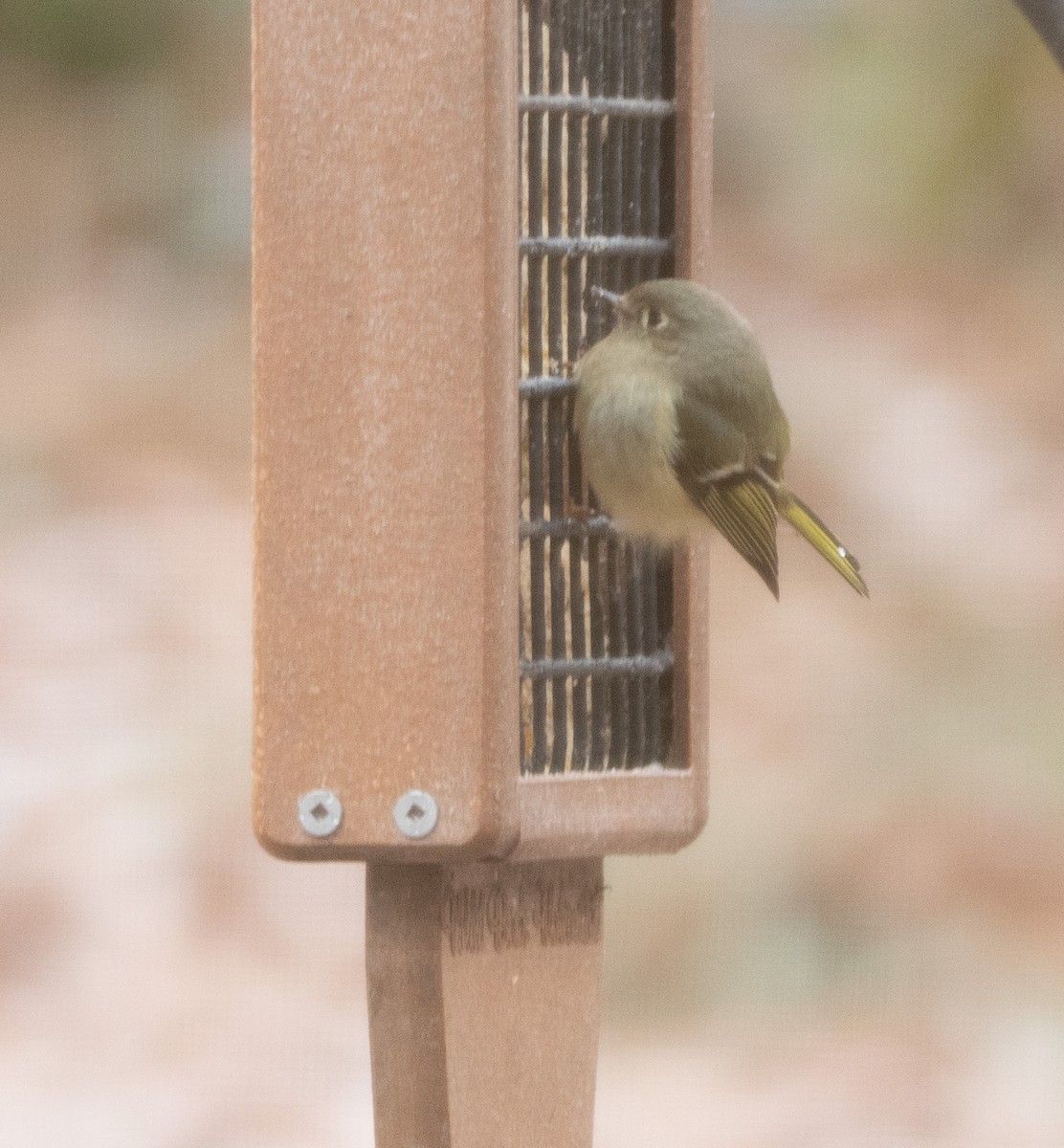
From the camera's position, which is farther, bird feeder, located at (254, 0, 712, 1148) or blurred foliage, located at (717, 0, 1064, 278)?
blurred foliage, located at (717, 0, 1064, 278)

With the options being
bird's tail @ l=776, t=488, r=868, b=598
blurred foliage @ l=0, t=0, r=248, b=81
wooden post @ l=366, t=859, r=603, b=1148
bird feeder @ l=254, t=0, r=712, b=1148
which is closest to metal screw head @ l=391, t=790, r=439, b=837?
bird feeder @ l=254, t=0, r=712, b=1148

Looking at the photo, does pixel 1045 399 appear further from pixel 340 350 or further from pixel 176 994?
pixel 340 350

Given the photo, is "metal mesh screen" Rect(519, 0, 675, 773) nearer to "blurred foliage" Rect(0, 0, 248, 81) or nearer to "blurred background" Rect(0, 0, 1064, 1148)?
"blurred background" Rect(0, 0, 1064, 1148)

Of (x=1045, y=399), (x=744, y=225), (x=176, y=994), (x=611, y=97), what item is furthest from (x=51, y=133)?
(x=611, y=97)

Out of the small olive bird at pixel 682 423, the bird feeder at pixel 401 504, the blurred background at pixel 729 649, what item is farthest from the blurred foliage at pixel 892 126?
the bird feeder at pixel 401 504

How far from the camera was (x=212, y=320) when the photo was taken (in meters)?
9.55

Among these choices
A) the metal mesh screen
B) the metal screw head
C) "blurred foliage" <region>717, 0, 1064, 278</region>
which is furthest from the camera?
"blurred foliage" <region>717, 0, 1064, 278</region>

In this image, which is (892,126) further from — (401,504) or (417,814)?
(417,814)

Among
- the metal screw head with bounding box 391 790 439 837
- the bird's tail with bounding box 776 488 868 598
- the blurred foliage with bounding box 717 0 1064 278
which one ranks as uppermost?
the blurred foliage with bounding box 717 0 1064 278

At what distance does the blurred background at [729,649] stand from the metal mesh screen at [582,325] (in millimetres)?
2720

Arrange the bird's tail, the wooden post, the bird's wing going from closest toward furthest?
the wooden post → the bird's wing → the bird's tail

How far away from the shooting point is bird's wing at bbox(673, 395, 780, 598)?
372 cm

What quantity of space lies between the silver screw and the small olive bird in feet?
1.95

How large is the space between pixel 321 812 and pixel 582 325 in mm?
772
